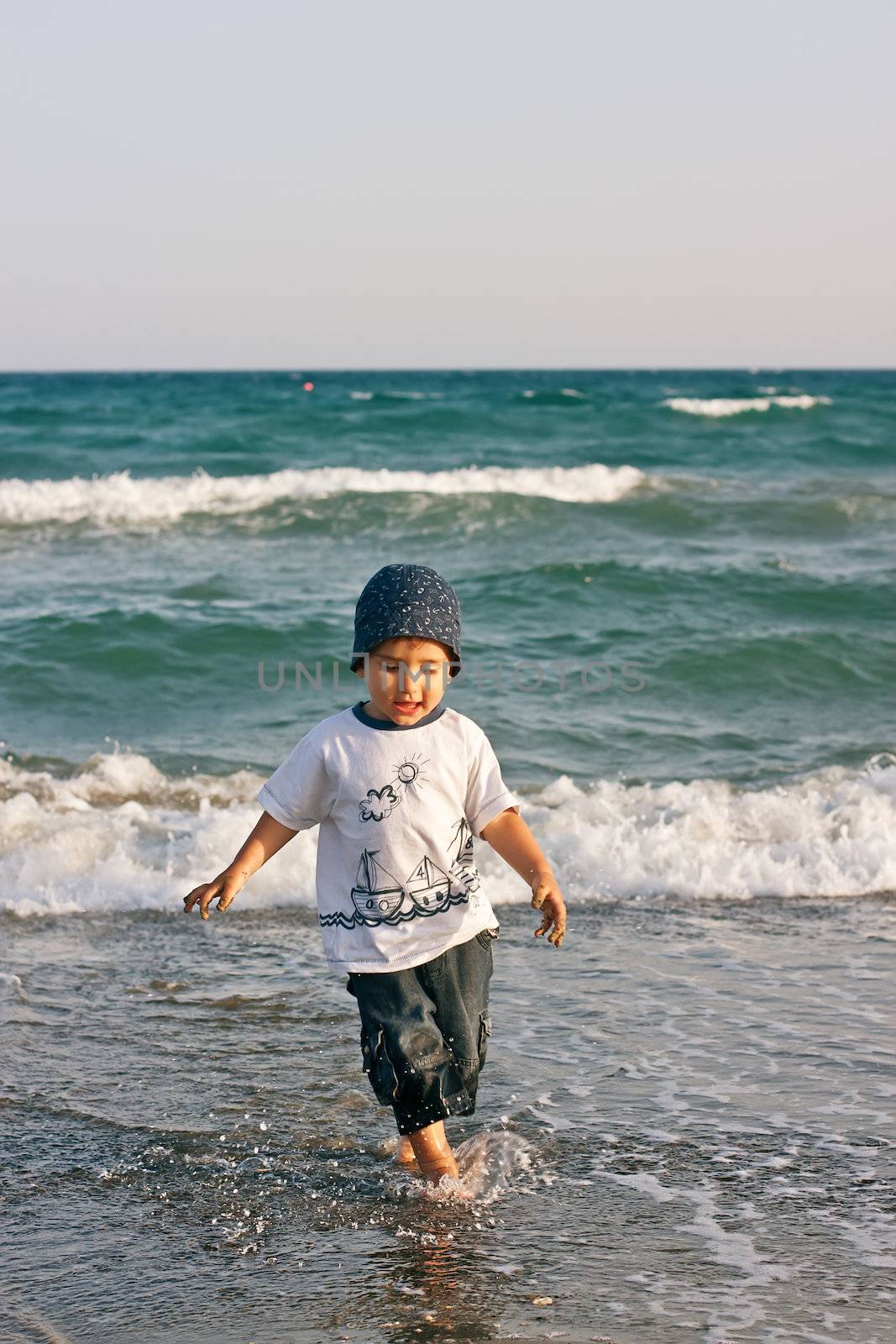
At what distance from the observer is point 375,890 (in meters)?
3.10

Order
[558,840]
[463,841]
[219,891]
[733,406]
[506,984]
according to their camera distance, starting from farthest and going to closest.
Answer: [733,406], [558,840], [506,984], [463,841], [219,891]

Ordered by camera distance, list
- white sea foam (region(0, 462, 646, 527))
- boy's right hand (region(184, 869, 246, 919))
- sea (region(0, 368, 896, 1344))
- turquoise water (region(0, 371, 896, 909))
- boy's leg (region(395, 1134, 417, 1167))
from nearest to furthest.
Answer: sea (region(0, 368, 896, 1344)) → boy's right hand (region(184, 869, 246, 919)) → boy's leg (region(395, 1134, 417, 1167)) → turquoise water (region(0, 371, 896, 909)) → white sea foam (region(0, 462, 646, 527))

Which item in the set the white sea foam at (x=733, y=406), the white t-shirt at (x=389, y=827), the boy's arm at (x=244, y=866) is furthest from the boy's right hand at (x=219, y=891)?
the white sea foam at (x=733, y=406)

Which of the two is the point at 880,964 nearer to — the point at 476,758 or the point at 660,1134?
the point at 660,1134

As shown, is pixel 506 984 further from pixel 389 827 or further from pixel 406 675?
pixel 406 675

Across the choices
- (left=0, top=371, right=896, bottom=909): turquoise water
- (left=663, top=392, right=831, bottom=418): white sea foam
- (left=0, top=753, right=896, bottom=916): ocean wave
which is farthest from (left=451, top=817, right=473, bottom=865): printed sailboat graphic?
(left=663, top=392, right=831, bottom=418): white sea foam

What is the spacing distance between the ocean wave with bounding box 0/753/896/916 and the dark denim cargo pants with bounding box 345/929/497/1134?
2573 millimetres

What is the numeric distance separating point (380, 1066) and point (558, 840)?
3274mm

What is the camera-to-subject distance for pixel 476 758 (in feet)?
10.4

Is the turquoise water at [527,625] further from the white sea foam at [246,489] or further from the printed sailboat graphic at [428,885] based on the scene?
the printed sailboat graphic at [428,885]

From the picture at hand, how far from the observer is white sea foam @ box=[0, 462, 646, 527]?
691 inches

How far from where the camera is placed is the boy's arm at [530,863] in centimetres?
298

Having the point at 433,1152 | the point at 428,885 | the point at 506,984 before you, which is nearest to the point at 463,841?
the point at 428,885

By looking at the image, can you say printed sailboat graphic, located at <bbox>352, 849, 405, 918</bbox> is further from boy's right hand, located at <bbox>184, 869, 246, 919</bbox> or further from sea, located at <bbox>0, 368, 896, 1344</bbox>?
sea, located at <bbox>0, 368, 896, 1344</bbox>
